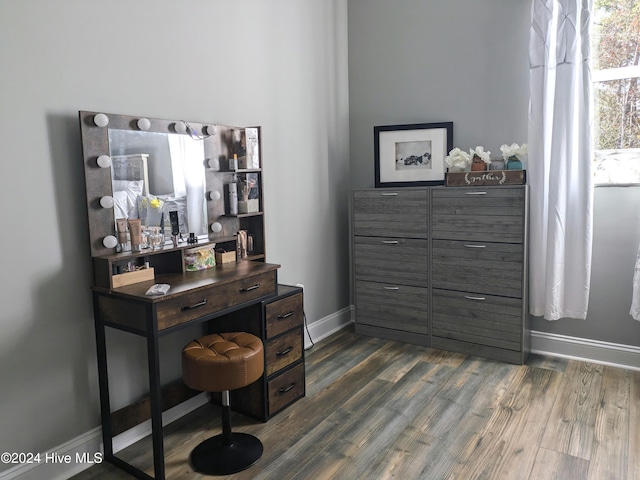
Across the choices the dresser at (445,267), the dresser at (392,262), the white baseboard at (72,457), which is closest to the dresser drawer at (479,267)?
the dresser at (445,267)

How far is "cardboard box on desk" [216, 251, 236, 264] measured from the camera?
100 inches

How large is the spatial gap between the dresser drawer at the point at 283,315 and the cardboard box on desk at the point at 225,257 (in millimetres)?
355

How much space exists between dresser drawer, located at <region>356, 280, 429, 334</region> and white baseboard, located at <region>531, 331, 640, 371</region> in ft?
2.55

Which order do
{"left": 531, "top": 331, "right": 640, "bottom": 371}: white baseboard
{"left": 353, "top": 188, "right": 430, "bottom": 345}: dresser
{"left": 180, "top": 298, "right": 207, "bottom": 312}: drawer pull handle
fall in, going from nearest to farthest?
{"left": 180, "top": 298, "right": 207, "bottom": 312}: drawer pull handle, {"left": 531, "top": 331, "right": 640, "bottom": 371}: white baseboard, {"left": 353, "top": 188, "right": 430, "bottom": 345}: dresser

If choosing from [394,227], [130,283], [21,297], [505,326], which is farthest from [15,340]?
[505,326]

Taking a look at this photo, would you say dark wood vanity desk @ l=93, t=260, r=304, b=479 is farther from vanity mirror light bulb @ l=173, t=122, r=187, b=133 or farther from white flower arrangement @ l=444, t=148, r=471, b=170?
white flower arrangement @ l=444, t=148, r=471, b=170

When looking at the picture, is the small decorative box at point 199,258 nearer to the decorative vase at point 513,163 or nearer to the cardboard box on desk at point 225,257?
the cardboard box on desk at point 225,257

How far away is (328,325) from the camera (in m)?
3.76

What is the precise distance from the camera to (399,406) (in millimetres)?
2580

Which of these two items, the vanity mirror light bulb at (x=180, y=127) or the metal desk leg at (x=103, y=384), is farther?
the vanity mirror light bulb at (x=180, y=127)

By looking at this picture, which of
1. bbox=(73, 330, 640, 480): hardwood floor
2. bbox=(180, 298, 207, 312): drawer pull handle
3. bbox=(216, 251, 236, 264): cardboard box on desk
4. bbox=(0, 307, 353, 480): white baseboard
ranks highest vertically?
bbox=(216, 251, 236, 264): cardboard box on desk

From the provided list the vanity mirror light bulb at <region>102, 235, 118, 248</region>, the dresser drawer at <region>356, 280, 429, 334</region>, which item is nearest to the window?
the dresser drawer at <region>356, 280, 429, 334</region>

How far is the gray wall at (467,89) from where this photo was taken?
3004 mm

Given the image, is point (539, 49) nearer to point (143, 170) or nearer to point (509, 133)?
point (509, 133)
